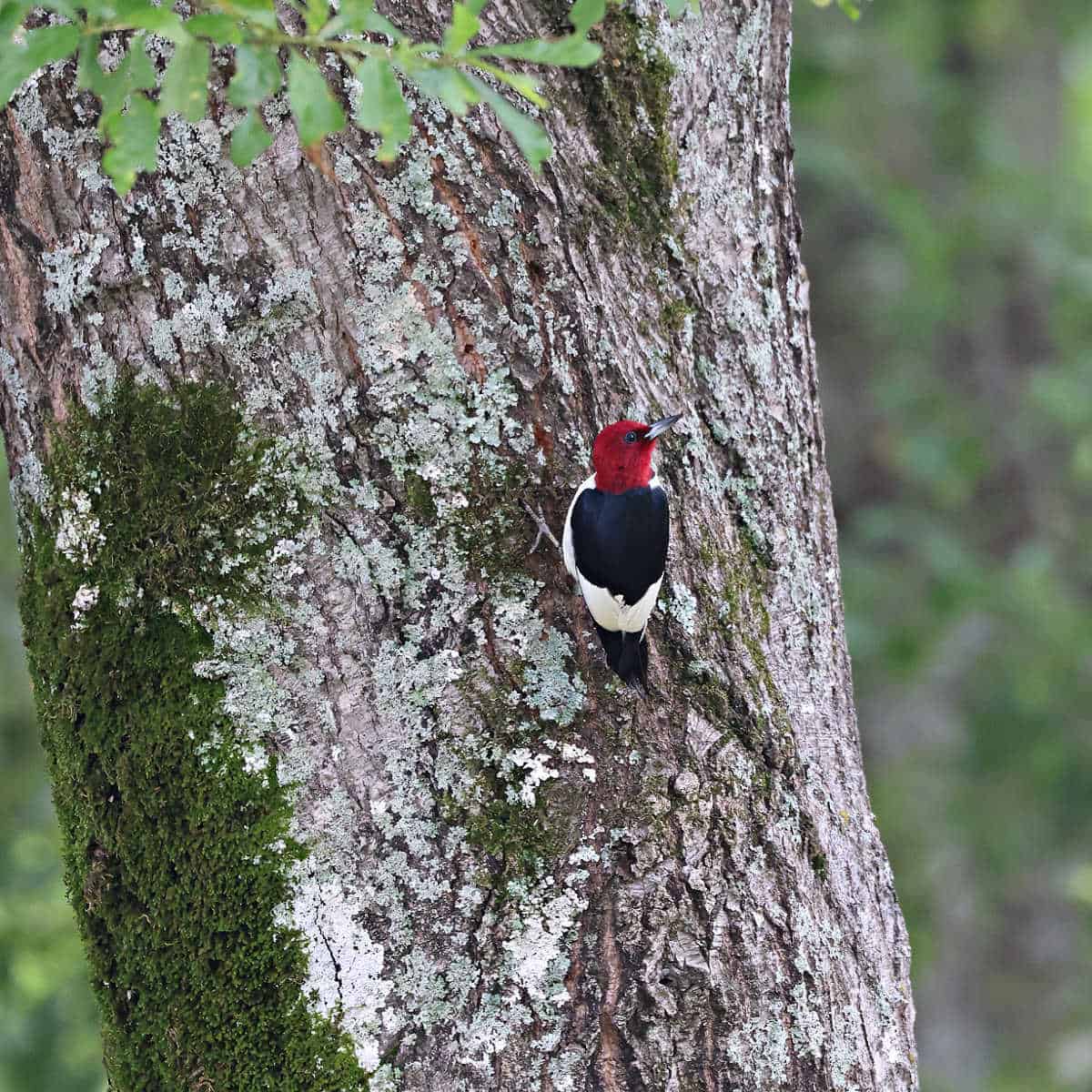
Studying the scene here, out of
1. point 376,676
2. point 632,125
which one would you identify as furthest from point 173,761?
point 632,125

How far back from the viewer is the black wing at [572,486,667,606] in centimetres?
224

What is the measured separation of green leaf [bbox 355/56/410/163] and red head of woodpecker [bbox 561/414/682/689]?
2.93 feet

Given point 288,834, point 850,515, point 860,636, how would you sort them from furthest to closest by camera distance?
1. point 850,515
2. point 860,636
3. point 288,834

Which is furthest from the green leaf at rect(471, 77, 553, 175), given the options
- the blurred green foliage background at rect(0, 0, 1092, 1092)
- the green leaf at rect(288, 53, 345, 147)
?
the blurred green foliage background at rect(0, 0, 1092, 1092)

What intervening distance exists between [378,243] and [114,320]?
46 centimetres

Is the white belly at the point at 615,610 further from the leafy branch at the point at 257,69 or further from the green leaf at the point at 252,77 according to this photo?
the green leaf at the point at 252,77

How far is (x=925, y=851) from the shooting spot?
22.2ft

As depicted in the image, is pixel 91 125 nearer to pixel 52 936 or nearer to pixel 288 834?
pixel 288 834

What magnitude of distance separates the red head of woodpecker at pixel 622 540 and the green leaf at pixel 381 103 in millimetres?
892

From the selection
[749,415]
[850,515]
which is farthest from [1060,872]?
[749,415]

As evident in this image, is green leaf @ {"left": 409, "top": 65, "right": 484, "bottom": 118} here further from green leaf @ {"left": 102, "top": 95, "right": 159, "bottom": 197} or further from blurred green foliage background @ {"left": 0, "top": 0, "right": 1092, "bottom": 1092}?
blurred green foliage background @ {"left": 0, "top": 0, "right": 1092, "bottom": 1092}

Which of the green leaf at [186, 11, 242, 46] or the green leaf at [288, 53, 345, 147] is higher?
the green leaf at [186, 11, 242, 46]

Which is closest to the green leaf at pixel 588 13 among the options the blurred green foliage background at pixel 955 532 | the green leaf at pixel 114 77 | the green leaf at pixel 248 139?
the green leaf at pixel 248 139

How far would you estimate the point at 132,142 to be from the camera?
145 cm
